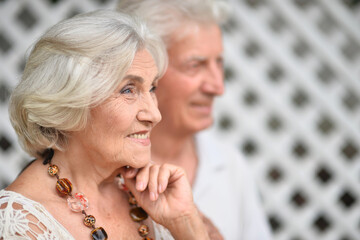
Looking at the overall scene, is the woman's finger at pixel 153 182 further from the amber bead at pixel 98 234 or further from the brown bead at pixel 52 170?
the brown bead at pixel 52 170

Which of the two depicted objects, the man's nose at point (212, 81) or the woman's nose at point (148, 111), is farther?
the man's nose at point (212, 81)

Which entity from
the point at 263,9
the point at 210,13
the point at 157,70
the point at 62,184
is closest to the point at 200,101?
the point at 210,13

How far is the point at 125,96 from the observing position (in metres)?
1.09

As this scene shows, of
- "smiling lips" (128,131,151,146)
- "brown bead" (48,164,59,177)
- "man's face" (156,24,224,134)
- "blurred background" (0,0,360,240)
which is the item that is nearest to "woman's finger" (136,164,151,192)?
"smiling lips" (128,131,151,146)

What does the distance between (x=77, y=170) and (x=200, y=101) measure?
0.70 metres

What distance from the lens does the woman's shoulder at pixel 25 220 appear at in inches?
38.4

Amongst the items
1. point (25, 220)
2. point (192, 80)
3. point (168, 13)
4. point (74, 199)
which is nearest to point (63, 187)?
point (74, 199)

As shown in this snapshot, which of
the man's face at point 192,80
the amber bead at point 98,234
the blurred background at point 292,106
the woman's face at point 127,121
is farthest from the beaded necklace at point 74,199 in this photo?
the blurred background at point 292,106

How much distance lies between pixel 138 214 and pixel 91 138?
1.00 ft

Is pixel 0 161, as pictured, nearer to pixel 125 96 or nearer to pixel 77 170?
pixel 77 170

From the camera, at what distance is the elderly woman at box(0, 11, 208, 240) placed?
102cm

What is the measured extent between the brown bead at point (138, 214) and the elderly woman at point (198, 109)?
529 millimetres

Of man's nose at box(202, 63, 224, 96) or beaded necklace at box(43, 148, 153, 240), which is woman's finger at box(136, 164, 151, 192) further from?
man's nose at box(202, 63, 224, 96)

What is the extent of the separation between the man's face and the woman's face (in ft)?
1.66
